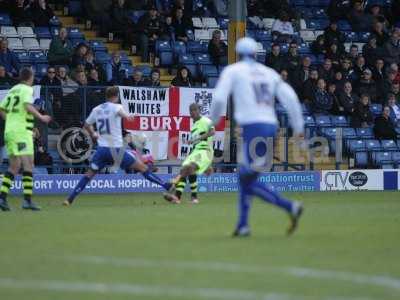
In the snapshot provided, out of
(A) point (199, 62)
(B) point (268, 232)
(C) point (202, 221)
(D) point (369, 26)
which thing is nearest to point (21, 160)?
(C) point (202, 221)

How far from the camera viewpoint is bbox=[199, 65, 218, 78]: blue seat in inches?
1222

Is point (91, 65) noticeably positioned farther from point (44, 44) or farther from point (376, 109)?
point (376, 109)

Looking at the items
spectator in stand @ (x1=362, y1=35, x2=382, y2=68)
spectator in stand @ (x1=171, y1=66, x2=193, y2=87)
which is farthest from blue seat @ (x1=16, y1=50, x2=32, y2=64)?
spectator in stand @ (x1=362, y1=35, x2=382, y2=68)

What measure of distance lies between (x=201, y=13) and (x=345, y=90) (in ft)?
16.3

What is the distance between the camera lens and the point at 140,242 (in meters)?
13.5

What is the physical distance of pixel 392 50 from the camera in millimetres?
34312

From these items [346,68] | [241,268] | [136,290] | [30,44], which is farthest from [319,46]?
[136,290]

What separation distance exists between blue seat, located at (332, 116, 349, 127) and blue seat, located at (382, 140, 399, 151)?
1154 mm

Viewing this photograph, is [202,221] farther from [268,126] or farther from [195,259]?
[195,259]

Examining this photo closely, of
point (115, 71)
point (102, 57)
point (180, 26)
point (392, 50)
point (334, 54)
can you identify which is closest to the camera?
point (115, 71)

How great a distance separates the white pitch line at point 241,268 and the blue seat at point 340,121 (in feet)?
65.2

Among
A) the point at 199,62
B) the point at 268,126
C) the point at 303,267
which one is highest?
the point at 199,62

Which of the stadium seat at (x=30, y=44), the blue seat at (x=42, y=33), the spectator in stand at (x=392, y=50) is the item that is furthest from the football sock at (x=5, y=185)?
the spectator in stand at (x=392, y=50)

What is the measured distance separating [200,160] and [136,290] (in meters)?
14.1
